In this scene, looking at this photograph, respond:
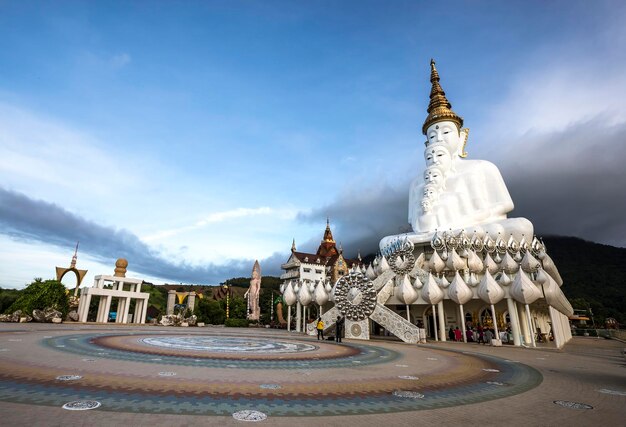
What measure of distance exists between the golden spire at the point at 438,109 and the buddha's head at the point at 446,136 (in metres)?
0.52

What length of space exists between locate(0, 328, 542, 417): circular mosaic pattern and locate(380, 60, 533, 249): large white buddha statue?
23030mm

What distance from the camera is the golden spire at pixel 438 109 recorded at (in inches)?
1588

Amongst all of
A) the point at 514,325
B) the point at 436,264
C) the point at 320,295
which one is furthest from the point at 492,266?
the point at 320,295

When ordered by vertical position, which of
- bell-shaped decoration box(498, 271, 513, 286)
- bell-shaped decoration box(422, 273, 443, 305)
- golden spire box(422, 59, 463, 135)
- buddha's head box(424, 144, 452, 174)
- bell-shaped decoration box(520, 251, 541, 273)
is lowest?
bell-shaped decoration box(422, 273, 443, 305)

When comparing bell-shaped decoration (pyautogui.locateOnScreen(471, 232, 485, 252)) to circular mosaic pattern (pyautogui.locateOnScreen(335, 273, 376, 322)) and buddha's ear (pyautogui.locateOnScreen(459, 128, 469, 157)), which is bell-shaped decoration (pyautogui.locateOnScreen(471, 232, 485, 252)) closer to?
circular mosaic pattern (pyautogui.locateOnScreen(335, 273, 376, 322))

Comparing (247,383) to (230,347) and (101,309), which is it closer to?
(230,347)

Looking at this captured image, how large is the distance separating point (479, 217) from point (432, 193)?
5329 millimetres

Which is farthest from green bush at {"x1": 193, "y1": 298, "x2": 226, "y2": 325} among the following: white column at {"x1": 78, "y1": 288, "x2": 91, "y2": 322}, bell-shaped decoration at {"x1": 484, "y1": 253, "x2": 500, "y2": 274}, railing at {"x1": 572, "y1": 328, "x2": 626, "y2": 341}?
Answer: railing at {"x1": 572, "y1": 328, "x2": 626, "y2": 341}

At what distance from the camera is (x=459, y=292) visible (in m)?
22.6

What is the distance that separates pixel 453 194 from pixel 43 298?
142ft

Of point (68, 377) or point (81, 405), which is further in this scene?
point (68, 377)

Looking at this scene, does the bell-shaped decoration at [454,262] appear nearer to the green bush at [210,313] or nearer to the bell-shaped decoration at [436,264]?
→ the bell-shaped decoration at [436,264]

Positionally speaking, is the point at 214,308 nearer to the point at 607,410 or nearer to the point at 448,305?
the point at 448,305

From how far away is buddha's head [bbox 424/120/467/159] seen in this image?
3972 cm
